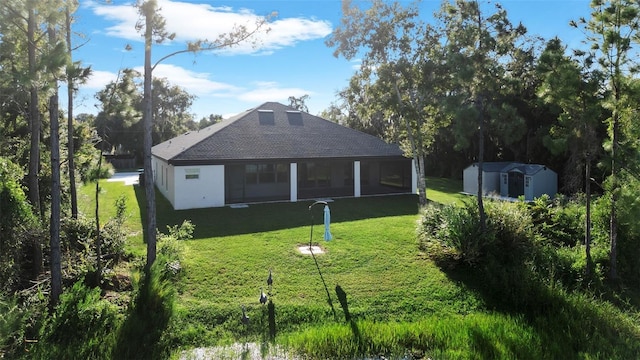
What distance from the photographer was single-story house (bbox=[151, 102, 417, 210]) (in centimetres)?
1912

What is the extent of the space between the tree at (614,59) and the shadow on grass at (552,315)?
226cm

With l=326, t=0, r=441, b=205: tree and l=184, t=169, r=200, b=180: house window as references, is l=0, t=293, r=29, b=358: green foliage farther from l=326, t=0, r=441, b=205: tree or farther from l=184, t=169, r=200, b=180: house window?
l=326, t=0, r=441, b=205: tree

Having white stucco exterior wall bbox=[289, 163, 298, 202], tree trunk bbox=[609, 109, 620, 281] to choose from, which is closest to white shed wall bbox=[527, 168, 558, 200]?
white stucco exterior wall bbox=[289, 163, 298, 202]

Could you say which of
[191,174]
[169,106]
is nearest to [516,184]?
[191,174]

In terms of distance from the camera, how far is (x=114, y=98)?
8492mm

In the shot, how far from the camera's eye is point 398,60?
61.2 ft

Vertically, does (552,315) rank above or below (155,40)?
below

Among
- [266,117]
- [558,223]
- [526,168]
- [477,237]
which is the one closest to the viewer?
[477,237]

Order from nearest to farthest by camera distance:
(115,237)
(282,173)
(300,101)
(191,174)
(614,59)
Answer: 1. (614,59)
2. (115,237)
3. (191,174)
4. (282,173)
5. (300,101)

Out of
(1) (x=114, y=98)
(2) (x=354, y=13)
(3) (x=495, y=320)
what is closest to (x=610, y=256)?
(3) (x=495, y=320)

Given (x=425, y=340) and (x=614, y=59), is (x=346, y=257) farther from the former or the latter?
(x=614, y=59)

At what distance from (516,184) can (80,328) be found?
23.0m

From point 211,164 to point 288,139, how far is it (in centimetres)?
527

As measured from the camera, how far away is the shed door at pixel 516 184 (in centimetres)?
2336
